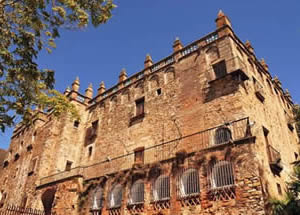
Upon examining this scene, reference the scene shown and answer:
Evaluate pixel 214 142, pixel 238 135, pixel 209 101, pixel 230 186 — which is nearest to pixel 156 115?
pixel 209 101

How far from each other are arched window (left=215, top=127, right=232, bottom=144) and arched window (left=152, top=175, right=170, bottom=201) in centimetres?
339

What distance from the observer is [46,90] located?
34.4 feet

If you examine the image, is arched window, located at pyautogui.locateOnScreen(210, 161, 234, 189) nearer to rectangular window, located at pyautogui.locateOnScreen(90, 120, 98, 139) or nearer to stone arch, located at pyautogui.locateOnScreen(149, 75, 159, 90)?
stone arch, located at pyautogui.locateOnScreen(149, 75, 159, 90)

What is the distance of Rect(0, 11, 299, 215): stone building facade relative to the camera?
11.7 m

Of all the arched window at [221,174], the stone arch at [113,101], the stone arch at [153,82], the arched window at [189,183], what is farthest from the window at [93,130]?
the arched window at [221,174]

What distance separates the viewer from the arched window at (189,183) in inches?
483

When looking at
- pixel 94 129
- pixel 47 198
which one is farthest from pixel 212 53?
pixel 47 198

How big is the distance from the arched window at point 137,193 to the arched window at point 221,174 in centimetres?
434

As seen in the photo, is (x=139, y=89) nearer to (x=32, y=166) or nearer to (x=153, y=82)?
(x=153, y=82)

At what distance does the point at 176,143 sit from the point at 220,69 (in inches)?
213

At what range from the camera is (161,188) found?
528 inches

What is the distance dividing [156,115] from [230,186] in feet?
26.3

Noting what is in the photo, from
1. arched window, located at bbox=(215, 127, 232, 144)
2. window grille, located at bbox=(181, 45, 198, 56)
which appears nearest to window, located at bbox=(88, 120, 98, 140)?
window grille, located at bbox=(181, 45, 198, 56)

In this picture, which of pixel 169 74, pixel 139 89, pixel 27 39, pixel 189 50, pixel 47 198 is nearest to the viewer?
pixel 27 39
